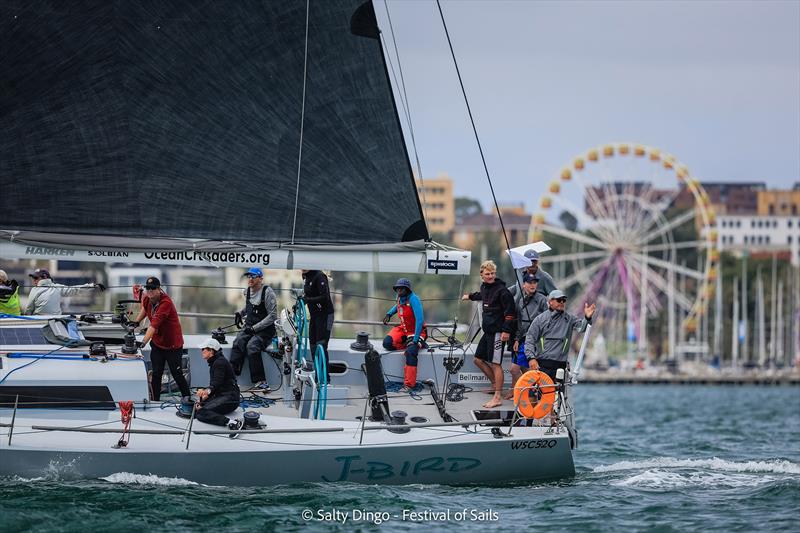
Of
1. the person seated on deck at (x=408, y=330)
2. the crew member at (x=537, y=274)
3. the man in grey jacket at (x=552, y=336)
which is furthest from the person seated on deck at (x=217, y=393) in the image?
the crew member at (x=537, y=274)

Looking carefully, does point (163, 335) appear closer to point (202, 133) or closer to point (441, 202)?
point (202, 133)

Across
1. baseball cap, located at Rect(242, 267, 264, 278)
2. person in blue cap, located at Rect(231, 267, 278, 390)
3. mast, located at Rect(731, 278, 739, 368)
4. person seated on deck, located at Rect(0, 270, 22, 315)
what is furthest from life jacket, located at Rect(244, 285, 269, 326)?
mast, located at Rect(731, 278, 739, 368)

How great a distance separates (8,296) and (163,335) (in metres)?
2.43

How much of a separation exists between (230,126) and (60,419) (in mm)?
3701

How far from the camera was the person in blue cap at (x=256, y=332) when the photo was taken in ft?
50.8

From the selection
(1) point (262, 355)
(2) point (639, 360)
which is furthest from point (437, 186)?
(1) point (262, 355)

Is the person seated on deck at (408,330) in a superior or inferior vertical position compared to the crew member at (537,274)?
inferior

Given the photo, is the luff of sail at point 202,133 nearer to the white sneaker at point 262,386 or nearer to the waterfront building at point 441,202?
the white sneaker at point 262,386

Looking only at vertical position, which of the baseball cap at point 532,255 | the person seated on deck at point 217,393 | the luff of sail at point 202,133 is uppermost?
the luff of sail at point 202,133

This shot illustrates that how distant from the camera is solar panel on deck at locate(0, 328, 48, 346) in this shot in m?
14.4

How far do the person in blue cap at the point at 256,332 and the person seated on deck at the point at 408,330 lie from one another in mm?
1355

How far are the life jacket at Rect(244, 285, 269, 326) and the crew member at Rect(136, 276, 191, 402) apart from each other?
1328mm

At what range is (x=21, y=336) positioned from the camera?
47.4 ft

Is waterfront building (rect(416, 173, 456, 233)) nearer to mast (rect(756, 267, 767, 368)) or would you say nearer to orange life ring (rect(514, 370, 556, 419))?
mast (rect(756, 267, 767, 368))
